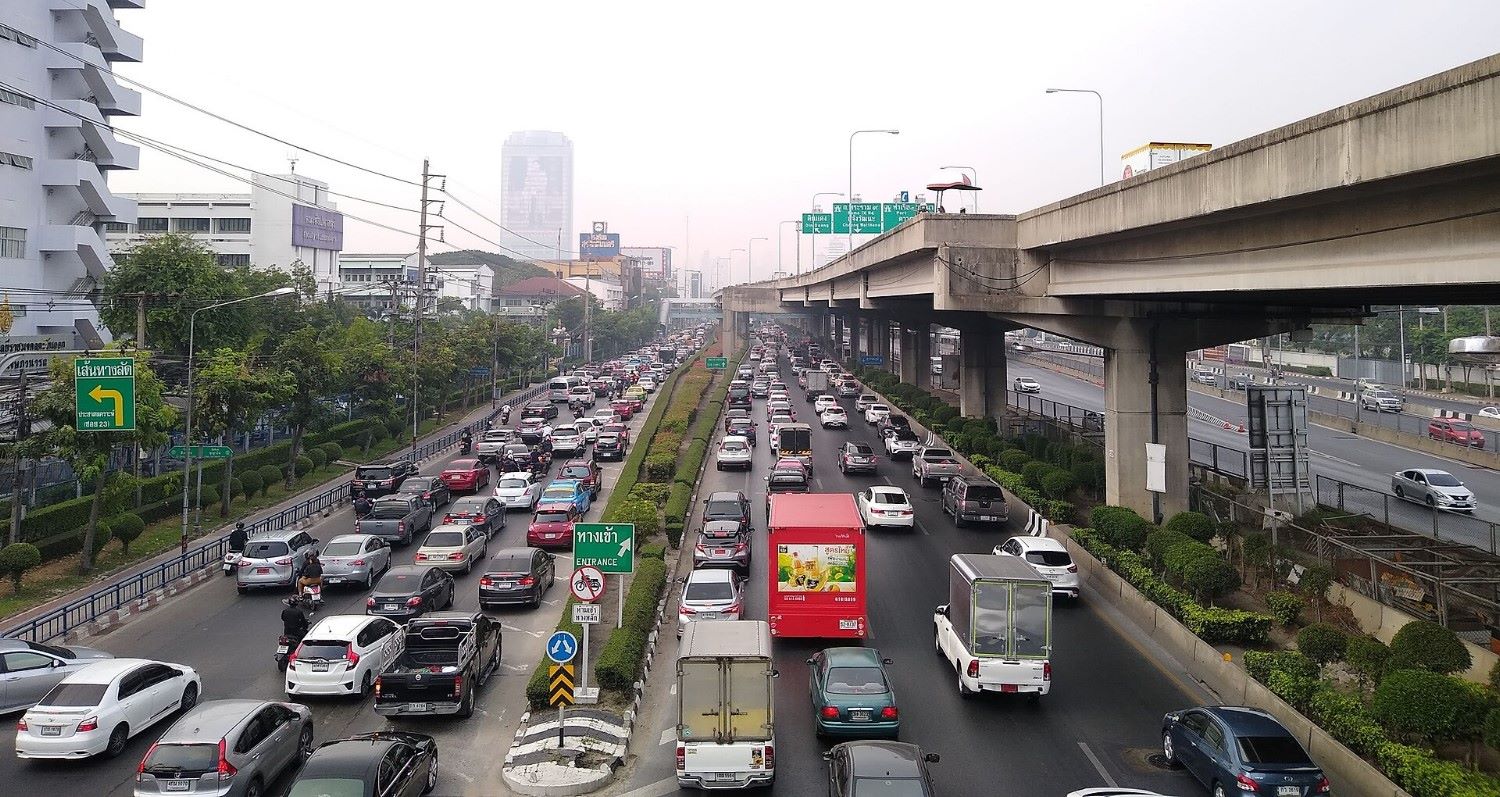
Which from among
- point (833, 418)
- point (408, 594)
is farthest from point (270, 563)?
point (833, 418)

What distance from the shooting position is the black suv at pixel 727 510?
27.3 m

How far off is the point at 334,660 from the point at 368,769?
622 cm

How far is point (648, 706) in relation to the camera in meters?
17.9

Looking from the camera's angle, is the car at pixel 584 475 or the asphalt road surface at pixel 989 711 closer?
the asphalt road surface at pixel 989 711

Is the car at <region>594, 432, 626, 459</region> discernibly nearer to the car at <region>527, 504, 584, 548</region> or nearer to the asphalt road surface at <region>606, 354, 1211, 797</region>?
the car at <region>527, 504, 584, 548</region>

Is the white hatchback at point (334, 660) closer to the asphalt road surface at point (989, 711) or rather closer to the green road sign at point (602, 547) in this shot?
the green road sign at point (602, 547)

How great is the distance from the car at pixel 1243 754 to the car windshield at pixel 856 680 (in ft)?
14.2

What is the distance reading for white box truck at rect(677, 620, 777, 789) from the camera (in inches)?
537

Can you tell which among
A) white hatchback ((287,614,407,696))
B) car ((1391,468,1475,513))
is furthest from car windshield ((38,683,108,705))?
car ((1391,468,1475,513))

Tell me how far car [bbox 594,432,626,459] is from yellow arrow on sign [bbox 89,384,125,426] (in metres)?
24.8

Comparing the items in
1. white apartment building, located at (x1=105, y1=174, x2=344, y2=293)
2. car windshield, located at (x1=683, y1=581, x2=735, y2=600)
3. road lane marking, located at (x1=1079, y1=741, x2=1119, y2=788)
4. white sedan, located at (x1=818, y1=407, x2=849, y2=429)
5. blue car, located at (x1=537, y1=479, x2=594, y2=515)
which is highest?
white apartment building, located at (x1=105, y1=174, x2=344, y2=293)

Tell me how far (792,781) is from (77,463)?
74.6 ft

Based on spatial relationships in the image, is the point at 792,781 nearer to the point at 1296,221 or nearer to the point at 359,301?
the point at 1296,221

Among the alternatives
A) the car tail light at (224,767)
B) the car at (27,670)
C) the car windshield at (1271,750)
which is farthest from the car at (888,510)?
the car tail light at (224,767)
